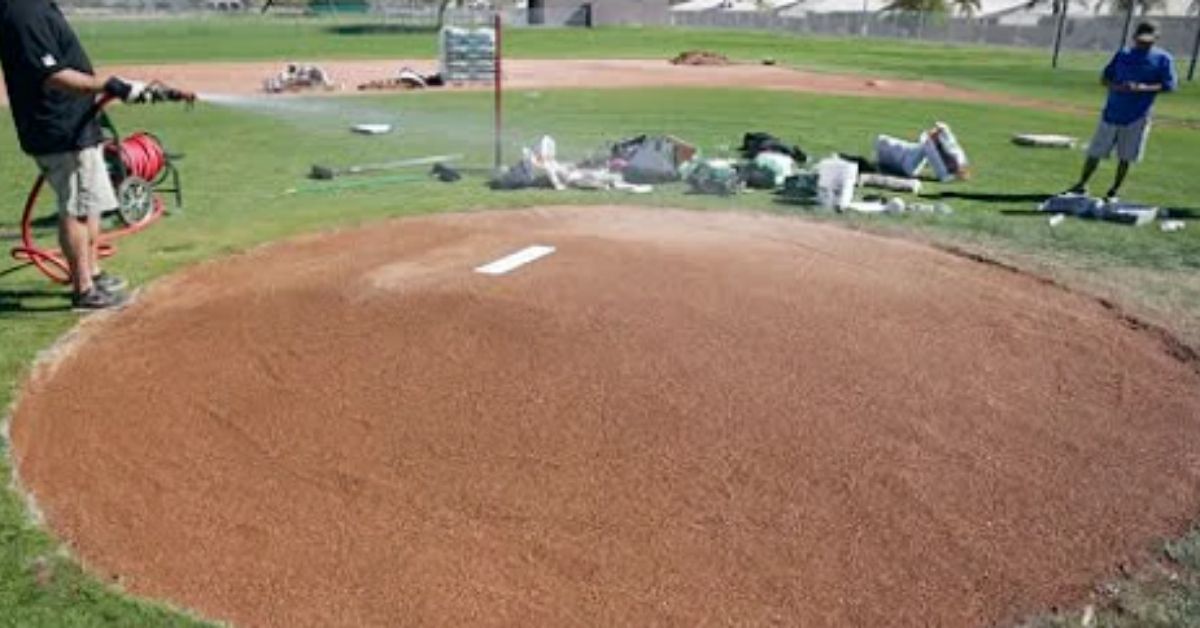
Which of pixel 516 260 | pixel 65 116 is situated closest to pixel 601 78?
pixel 516 260

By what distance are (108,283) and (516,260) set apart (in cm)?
277

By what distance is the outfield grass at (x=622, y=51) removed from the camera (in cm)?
2675

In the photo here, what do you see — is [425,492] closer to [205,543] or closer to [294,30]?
[205,543]

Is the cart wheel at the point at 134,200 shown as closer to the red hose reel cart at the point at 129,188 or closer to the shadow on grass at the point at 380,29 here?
the red hose reel cart at the point at 129,188

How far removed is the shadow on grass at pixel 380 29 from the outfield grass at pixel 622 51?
0.46 feet

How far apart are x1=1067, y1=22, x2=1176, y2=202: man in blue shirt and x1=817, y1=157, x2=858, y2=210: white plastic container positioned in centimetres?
272

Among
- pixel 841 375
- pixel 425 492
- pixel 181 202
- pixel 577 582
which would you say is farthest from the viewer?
pixel 181 202

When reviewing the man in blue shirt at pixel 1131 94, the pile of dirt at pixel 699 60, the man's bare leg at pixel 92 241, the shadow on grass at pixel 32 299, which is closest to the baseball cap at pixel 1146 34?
the man in blue shirt at pixel 1131 94

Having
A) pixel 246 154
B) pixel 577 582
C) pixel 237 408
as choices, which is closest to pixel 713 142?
pixel 246 154

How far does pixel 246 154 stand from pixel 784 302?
346 inches

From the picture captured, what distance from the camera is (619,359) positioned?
5.31m

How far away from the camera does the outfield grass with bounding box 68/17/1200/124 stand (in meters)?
26.8

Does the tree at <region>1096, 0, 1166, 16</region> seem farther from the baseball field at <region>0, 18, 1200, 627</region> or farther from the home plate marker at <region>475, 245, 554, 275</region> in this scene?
the home plate marker at <region>475, 245, 554, 275</region>

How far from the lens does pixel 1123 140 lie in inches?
392
